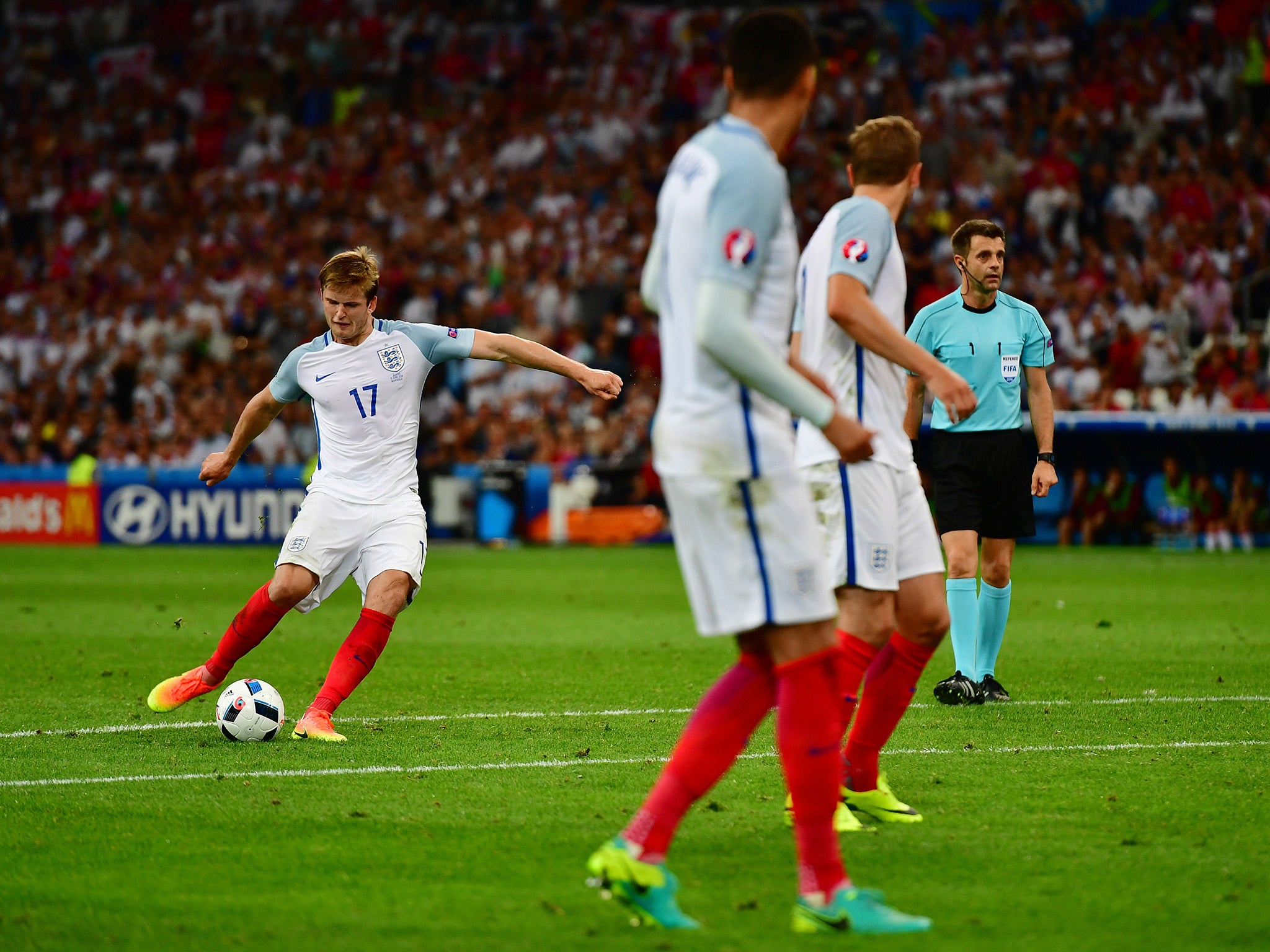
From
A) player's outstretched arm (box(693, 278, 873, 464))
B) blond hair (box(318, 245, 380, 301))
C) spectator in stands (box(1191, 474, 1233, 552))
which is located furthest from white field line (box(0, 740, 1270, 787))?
spectator in stands (box(1191, 474, 1233, 552))

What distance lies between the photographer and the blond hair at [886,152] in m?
5.27

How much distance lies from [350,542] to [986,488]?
3360mm

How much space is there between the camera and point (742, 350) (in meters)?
3.93

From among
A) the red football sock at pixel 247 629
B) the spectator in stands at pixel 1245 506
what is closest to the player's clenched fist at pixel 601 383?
the red football sock at pixel 247 629

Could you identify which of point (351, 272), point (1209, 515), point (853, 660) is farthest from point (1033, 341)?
point (1209, 515)

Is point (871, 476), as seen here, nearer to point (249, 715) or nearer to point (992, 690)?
point (249, 715)

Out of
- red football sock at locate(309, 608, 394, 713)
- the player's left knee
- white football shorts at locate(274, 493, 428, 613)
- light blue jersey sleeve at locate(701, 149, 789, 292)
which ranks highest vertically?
light blue jersey sleeve at locate(701, 149, 789, 292)

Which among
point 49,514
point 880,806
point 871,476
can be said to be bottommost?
point 49,514

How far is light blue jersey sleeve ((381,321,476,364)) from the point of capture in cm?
766

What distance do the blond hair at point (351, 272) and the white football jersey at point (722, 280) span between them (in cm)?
342

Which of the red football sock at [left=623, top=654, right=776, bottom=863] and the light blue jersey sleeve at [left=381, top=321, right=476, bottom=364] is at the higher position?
the light blue jersey sleeve at [left=381, top=321, right=476, bottom=364]

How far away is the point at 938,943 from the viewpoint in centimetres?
395

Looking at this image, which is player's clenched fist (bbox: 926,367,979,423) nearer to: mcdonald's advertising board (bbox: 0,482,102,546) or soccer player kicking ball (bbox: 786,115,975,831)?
soccer player kicking ball (bbox: 786,115,975,831)

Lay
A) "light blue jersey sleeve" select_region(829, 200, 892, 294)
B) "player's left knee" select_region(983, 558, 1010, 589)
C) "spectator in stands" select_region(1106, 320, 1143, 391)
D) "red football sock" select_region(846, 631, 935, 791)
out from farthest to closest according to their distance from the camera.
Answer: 1. "spectator in stands" select_region(1106, 320, 1143, 391)
2. "player's left knee" select_region(983, 558, 1010, 589)
3. "red football sock" select_region(846, 631, 935, 791)
4. "light blue jersey sleeve" select_region(829, 200, 892, 294)
